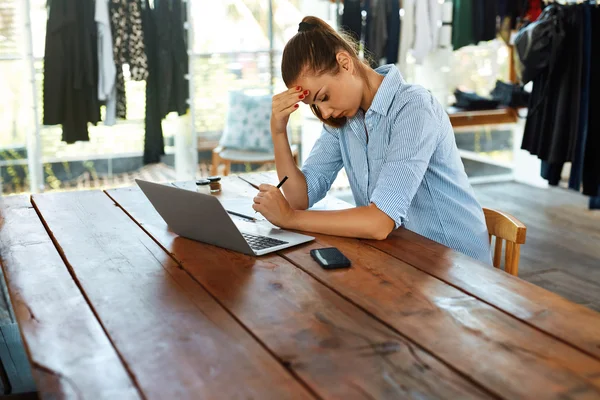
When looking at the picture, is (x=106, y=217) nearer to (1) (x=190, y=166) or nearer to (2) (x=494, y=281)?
(2) (x=494, y=281)

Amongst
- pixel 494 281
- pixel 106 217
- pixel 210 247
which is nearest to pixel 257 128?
pixel 106 217

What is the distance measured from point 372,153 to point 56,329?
1070 mm

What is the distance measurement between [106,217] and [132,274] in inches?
22.8

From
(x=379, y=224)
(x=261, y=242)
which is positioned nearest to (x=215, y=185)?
(x=261, y=242)

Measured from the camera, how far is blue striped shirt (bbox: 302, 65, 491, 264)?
6.13 ft

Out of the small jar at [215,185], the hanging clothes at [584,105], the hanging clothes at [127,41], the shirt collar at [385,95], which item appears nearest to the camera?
the shirt collar at [385,95]

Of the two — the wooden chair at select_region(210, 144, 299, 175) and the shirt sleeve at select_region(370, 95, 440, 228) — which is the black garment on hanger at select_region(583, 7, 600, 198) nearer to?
the wooden chair at select_region(210, 144, 299, 175)

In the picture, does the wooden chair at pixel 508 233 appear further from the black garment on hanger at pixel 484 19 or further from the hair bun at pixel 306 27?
the black garment on hanger at pixel 484 19

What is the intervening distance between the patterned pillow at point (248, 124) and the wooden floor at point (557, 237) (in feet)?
5.29

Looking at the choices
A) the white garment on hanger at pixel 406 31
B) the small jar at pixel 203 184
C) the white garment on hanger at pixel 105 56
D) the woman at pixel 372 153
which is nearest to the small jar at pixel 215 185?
the small jar at pixel 203 184

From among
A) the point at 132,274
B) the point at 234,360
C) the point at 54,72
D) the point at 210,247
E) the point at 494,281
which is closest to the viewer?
the point at 234,360

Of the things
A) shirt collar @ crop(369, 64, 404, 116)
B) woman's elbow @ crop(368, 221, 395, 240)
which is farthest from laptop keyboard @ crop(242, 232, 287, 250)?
shirt collar @ crop(369, 64, 404, 116)

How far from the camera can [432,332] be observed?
4.16ft

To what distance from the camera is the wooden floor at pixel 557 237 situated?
358 cm
